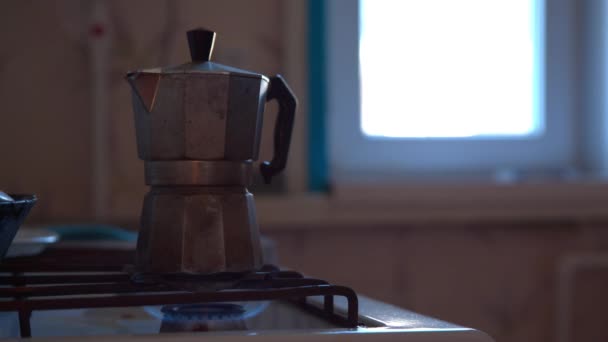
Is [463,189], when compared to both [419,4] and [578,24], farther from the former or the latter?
[578,24]

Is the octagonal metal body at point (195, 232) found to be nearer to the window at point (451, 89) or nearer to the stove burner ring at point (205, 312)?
the stove burner ring at point (205, 312)

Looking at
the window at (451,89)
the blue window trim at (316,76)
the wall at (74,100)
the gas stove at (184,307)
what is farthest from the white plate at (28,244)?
the window at (451,89)

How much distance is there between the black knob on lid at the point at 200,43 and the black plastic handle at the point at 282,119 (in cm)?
6

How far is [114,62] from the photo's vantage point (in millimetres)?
1301

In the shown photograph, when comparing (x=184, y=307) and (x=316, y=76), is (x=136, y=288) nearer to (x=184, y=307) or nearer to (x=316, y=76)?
(x=184, y=307)

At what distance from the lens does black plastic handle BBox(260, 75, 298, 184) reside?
26.2 inches

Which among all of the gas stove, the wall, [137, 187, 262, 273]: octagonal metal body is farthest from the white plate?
the wall

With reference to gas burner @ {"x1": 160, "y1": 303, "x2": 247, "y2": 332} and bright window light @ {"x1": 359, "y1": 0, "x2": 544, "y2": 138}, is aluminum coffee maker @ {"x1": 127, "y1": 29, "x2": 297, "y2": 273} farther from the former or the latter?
→ bright window light @ {"x1": 359, "y1": 0, "x2": 544, "y2": 138}

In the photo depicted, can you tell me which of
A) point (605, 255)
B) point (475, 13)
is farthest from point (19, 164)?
point (605, 255)

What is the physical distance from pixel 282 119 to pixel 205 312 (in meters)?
0.19

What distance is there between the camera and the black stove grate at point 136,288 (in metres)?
0.48

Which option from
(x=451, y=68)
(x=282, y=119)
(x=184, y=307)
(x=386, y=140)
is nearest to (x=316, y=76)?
(x=386, y=140)

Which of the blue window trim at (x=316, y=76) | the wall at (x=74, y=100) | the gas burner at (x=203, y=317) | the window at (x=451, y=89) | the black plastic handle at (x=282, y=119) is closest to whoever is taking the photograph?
the gas burner at (x=203, y=317)

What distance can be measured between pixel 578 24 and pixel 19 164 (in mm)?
1167
